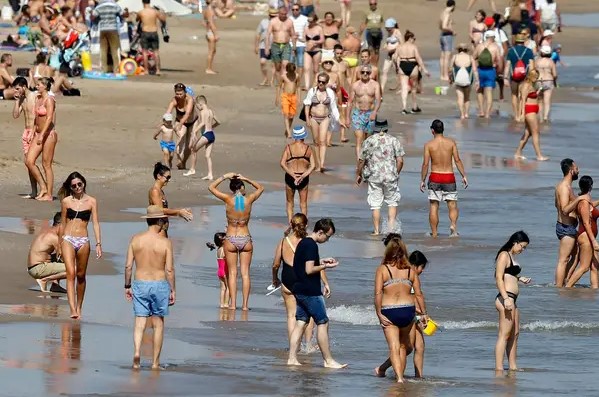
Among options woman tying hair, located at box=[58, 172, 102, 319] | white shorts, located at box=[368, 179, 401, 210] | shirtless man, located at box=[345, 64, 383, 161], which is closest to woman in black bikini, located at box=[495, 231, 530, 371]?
woman tying hair, located at box=[58, 172, 102, 319]

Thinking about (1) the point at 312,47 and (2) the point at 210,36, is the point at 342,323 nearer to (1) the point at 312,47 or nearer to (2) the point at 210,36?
(1) the point at 312,47

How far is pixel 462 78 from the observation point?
1267 inches

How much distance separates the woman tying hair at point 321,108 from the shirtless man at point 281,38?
7889mm

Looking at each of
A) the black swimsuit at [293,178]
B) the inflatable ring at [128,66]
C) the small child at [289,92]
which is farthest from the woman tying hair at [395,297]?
the inflatable ring at [128,66]

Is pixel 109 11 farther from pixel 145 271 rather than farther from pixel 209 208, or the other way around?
pixel 145 271

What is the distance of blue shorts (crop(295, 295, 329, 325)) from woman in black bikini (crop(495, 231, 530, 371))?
4.88ft

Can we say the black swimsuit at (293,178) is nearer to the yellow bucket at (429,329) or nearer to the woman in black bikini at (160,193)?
the woman in black bikini at (160,193)

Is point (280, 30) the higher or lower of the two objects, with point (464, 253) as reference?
higher

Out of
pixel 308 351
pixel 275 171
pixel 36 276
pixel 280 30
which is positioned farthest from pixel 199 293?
pixel 280 30

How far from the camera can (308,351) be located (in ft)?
47.6

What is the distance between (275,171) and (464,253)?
21.7 feet

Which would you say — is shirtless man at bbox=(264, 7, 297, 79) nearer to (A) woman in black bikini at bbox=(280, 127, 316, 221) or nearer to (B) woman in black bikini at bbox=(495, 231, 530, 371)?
(A) woman in black bikini at bbox=(280, 127, 316, 221)

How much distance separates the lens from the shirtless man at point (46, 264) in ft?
55.0

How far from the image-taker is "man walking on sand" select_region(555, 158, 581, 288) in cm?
1759
